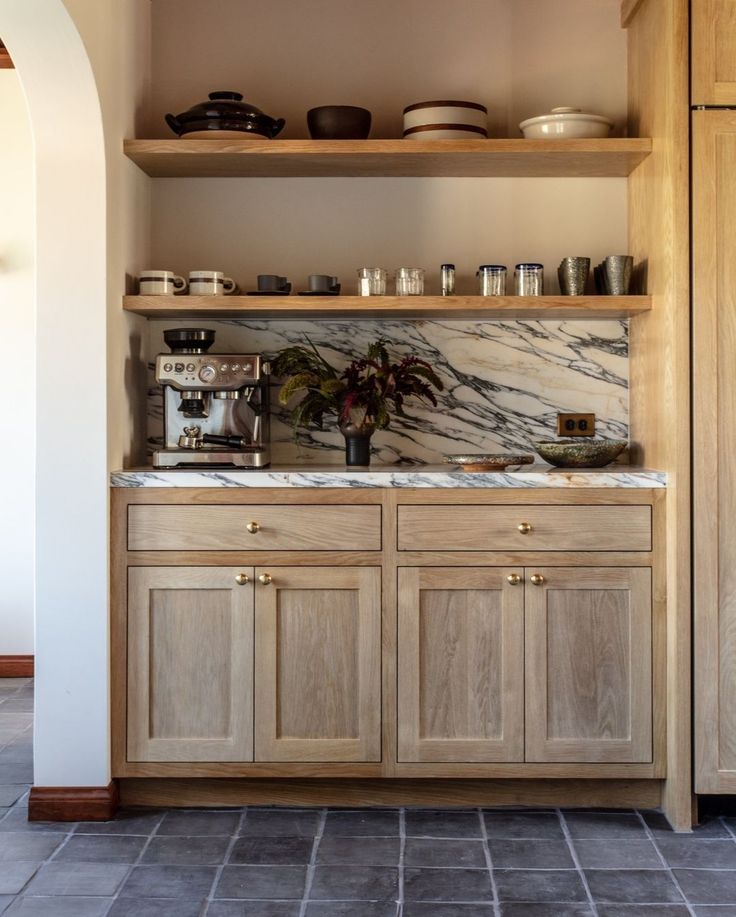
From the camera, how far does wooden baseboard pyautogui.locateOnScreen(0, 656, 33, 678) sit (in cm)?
420

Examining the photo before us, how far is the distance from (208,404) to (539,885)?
5.30 ft

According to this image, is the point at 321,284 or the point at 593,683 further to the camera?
the point at 321,284

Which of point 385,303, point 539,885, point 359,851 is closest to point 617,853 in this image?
point 539,885

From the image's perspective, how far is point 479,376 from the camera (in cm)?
324

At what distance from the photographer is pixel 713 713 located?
8.64 feet

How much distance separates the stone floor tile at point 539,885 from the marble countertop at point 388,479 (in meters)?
0.99

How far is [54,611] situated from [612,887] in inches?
63.1

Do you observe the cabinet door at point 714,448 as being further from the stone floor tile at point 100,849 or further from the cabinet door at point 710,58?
the stone floor tile at point 100,849

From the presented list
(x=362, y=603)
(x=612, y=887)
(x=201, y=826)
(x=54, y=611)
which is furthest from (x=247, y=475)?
(x=612, y=887)

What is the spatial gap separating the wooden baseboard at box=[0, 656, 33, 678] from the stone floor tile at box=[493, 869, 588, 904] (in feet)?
8.41

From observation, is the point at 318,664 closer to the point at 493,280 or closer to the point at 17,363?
the point at 493,280

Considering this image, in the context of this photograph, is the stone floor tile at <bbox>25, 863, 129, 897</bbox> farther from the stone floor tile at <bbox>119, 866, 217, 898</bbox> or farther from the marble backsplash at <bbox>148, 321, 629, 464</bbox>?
the marble backsplash at <bbox>148, 321, 629, 464</bbox>

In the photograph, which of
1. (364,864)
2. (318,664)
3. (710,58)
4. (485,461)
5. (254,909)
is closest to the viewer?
(254,909)

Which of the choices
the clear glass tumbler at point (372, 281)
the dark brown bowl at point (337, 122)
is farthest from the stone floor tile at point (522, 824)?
the dark brown bowl at point (337, 122)
